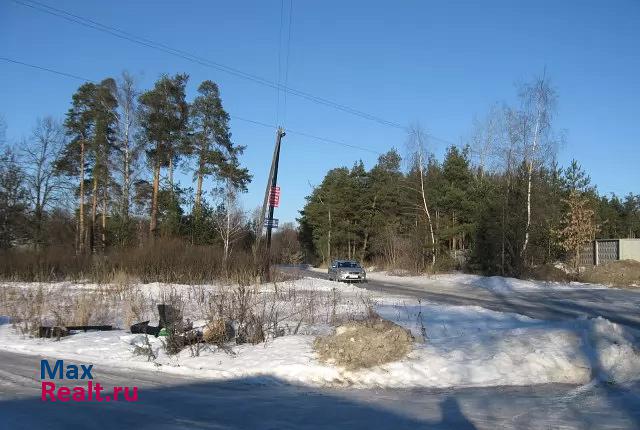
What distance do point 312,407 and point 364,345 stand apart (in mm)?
1958

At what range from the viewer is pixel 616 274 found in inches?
1155

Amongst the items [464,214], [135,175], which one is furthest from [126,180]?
[464,214]

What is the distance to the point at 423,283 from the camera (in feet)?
106

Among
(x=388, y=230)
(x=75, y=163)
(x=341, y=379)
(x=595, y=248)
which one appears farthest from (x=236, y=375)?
(x=75, y=163)

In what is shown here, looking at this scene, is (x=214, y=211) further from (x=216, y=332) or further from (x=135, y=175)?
(x=216, y=332)

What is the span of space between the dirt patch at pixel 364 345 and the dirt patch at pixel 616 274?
2409 centimetres

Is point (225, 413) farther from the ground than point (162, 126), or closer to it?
closer to it

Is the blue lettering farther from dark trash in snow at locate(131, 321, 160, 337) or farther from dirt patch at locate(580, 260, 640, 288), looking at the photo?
dirt patch at locate(580, 260, 640, 288)

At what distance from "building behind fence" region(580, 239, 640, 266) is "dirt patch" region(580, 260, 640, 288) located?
2.27 metres

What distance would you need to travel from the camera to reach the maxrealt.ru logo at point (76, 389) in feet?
20.5

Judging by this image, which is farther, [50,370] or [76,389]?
[50,370]

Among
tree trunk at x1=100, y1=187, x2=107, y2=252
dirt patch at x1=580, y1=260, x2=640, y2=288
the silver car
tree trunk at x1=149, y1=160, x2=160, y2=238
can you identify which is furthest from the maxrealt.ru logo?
tree trunk at x1=100, y1=187, x2=107, y2=252

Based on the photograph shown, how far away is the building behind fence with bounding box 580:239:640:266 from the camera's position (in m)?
33.4

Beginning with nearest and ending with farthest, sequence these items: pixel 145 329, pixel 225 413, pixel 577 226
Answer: pixel 225 413 < pixel 145 329 < pixel 577 226
